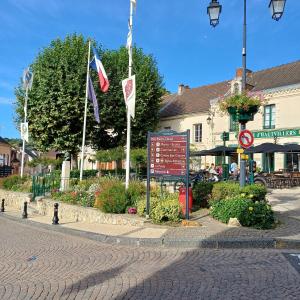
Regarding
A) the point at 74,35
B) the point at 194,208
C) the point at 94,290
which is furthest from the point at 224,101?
the point at 74,35

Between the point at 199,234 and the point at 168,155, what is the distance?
2750 mm

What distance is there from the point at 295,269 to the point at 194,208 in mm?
6010

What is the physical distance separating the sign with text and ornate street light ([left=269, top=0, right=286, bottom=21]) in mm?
4309

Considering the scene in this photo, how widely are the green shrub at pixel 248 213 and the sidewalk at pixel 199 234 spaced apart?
0.26 metres

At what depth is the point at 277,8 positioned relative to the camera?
36.5 ft

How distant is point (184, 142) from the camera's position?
10906 millimetres

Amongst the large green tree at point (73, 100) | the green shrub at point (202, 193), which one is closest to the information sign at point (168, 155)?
the green shrub at point (202, 193)

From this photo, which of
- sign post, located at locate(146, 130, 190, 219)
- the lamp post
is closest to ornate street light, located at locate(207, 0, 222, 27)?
the lamp post

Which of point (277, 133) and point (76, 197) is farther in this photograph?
point (277, 133)

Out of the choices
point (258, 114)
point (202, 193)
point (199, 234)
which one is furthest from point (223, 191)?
point (258, 114)

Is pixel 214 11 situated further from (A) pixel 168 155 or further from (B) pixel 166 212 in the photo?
(B) pixel 166 212

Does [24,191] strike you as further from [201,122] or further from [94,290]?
[201,122]

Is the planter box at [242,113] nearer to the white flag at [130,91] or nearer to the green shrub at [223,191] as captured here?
the green shrub at [223,191]

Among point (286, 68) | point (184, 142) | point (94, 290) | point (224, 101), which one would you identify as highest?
point (286, 68)
